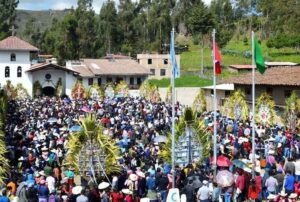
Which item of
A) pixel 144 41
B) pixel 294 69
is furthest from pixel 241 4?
pixel 294 69

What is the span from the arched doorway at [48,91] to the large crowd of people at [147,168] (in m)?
27.4

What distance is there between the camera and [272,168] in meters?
17.7

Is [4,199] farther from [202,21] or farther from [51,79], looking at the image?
[202,21]

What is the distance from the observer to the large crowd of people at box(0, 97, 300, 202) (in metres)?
14.5

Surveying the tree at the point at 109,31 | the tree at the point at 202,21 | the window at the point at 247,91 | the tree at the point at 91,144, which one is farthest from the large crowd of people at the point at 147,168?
the tree at the point at 109,31

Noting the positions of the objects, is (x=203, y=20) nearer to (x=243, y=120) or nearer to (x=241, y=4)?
(x=241, y=4)

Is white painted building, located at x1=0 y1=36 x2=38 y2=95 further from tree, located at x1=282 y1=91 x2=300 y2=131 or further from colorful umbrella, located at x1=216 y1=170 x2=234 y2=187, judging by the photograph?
colorful umbrella, located at x1=216 y1=170 x2=234 y2=187

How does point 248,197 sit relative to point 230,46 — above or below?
below

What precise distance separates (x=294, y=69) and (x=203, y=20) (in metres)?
44.7

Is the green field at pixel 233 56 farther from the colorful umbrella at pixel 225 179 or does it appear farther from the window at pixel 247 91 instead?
the colorful umbrella at pixel 225 179

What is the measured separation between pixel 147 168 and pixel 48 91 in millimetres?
42430

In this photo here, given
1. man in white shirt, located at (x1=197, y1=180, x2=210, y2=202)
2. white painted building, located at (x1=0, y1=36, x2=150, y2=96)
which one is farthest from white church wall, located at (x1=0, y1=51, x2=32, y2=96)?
man in white shirt, located at (x1=197, y1=180, x2=210, y2=202)

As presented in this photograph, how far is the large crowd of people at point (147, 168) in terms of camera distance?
14.5 metres

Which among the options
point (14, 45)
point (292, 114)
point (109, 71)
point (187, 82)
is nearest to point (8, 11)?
point (14, 45)
